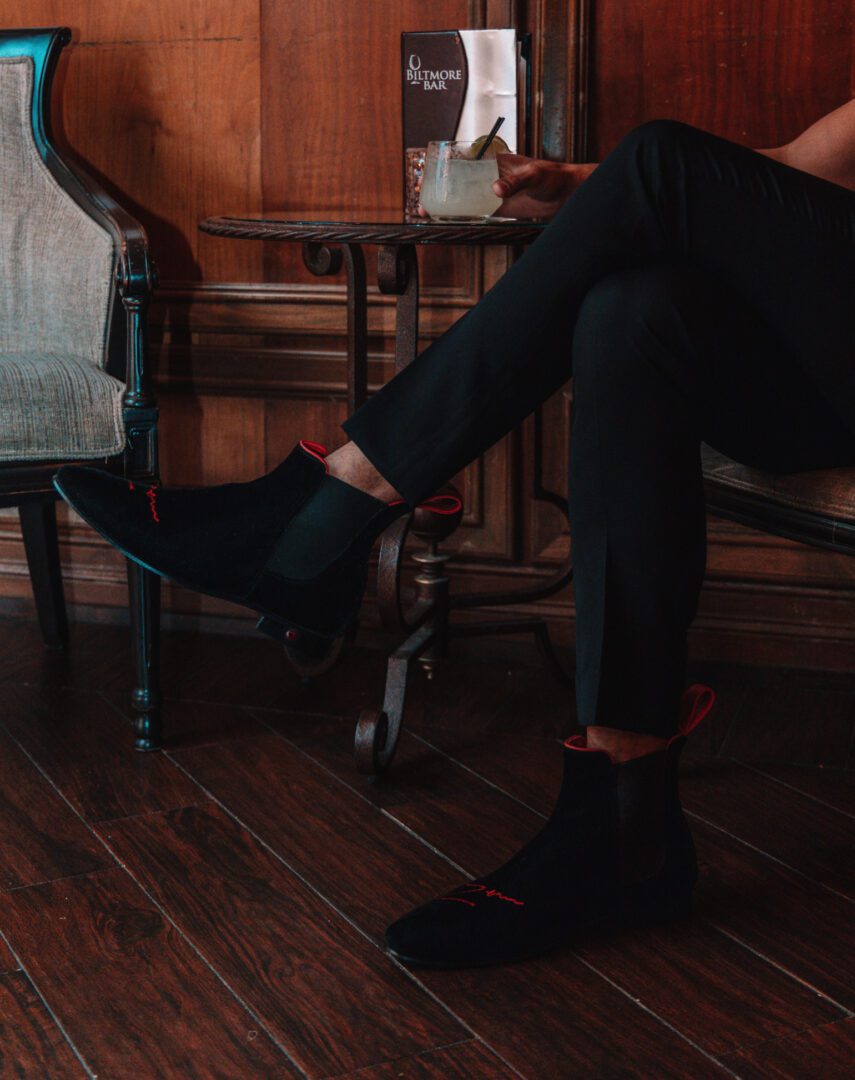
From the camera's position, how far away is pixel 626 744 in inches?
47.0

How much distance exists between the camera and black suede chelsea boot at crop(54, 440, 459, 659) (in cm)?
127

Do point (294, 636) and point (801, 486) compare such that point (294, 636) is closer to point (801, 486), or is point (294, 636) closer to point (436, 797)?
point (436, 797)

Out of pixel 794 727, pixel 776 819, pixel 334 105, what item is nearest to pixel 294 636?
pixel 776 819

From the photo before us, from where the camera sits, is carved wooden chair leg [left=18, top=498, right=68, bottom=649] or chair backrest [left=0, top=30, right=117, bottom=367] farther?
carved wooden chair leg [left=18, top=498, right=68, bottom=649]

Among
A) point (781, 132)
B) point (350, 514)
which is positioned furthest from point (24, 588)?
point (781, 132)

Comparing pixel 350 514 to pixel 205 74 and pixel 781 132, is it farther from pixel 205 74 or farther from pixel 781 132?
pixel 205 74

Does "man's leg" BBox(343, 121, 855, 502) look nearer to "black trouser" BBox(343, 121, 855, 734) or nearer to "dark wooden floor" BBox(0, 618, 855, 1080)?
"black trouser" BBox(343, 121, 855, 734)

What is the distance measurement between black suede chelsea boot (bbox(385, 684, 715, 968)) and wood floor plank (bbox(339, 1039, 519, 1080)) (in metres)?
0.12

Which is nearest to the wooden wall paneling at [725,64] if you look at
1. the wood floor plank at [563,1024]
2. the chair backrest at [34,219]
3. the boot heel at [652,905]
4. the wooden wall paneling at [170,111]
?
the wooden wall paneling at [170,111]

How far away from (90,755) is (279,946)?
0.57 meters

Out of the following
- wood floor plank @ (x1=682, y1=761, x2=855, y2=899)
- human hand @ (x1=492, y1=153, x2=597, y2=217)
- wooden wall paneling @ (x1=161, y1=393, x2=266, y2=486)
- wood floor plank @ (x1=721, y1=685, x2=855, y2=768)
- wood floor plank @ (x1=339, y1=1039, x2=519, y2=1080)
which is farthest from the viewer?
wooden wall paneling @ (x1=161, y1=393, x2=266, y2=486)

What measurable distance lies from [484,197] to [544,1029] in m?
0.96

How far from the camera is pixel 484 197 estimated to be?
157 centimetres

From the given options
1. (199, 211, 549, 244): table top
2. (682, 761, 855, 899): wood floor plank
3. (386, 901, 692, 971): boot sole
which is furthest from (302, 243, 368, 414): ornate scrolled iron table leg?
(386, 901, 692, 971): boot sole
